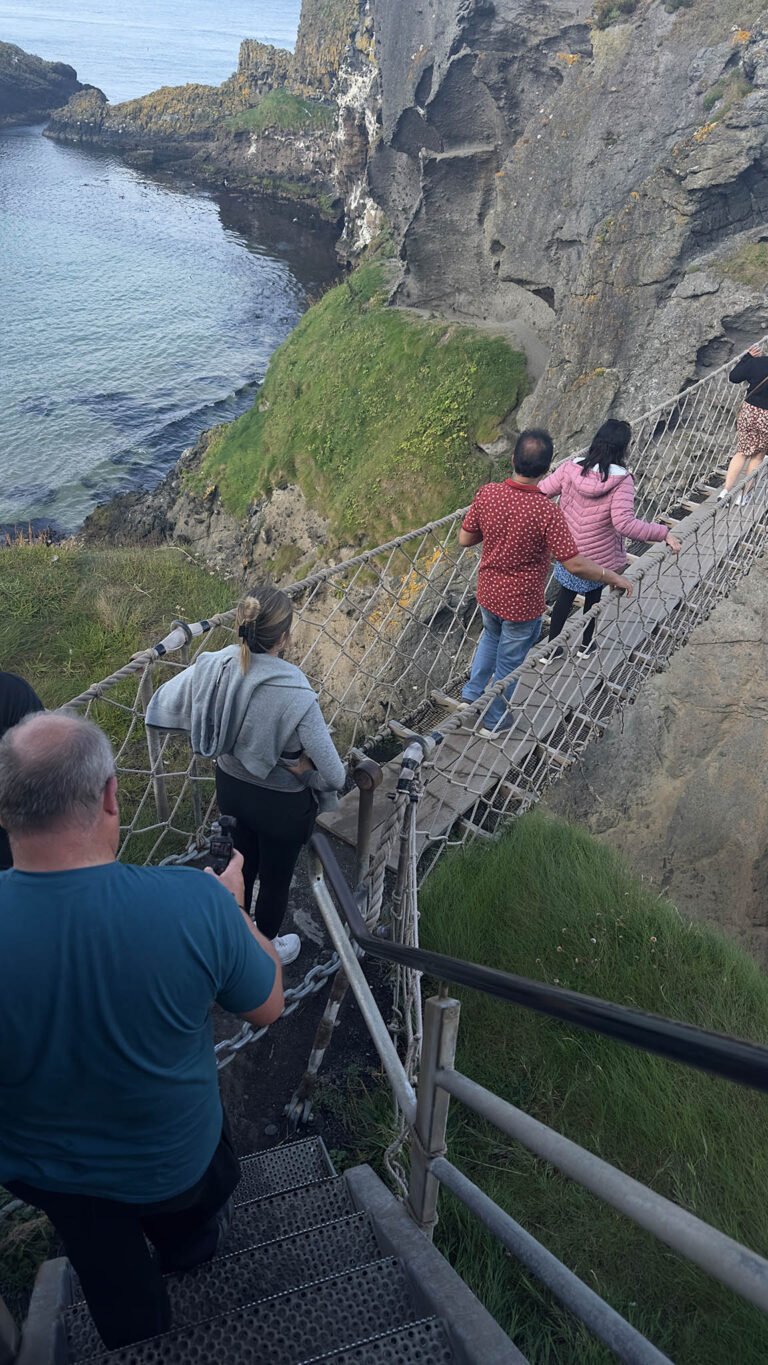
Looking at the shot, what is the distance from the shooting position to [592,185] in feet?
37.8

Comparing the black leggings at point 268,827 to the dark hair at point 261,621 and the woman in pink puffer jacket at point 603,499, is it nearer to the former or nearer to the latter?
the dark hair at point 261,621

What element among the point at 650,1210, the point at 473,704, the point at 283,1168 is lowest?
the point at 283,1168

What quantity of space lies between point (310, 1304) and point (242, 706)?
1527mm

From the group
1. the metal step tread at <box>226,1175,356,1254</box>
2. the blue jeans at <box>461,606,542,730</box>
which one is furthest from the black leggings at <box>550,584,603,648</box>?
the metal step tread at <box>226,1175,356,1254</box>

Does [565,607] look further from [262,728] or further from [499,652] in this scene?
[262,728]

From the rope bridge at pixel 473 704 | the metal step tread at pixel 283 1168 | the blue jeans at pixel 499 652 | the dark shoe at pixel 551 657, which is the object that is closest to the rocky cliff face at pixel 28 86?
the rope bridge at pixel 473 704

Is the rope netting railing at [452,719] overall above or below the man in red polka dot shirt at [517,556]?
below

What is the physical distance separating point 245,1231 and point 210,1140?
2.22 feet

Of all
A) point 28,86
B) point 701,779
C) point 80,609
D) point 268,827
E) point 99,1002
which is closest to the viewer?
point 99,1002

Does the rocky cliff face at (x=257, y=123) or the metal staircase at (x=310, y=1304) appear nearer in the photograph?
the metal staircase at (x=310, y=1304)

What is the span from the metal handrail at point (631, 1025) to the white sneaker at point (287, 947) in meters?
1.82

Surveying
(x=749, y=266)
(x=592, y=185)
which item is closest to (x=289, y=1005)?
(x=749, y=266)

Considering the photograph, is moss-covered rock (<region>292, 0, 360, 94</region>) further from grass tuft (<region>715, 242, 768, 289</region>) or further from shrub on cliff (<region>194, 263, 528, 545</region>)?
grass tuft (<region>715, 242, 768, 289</region>)

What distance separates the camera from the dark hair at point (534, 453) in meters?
3.51
